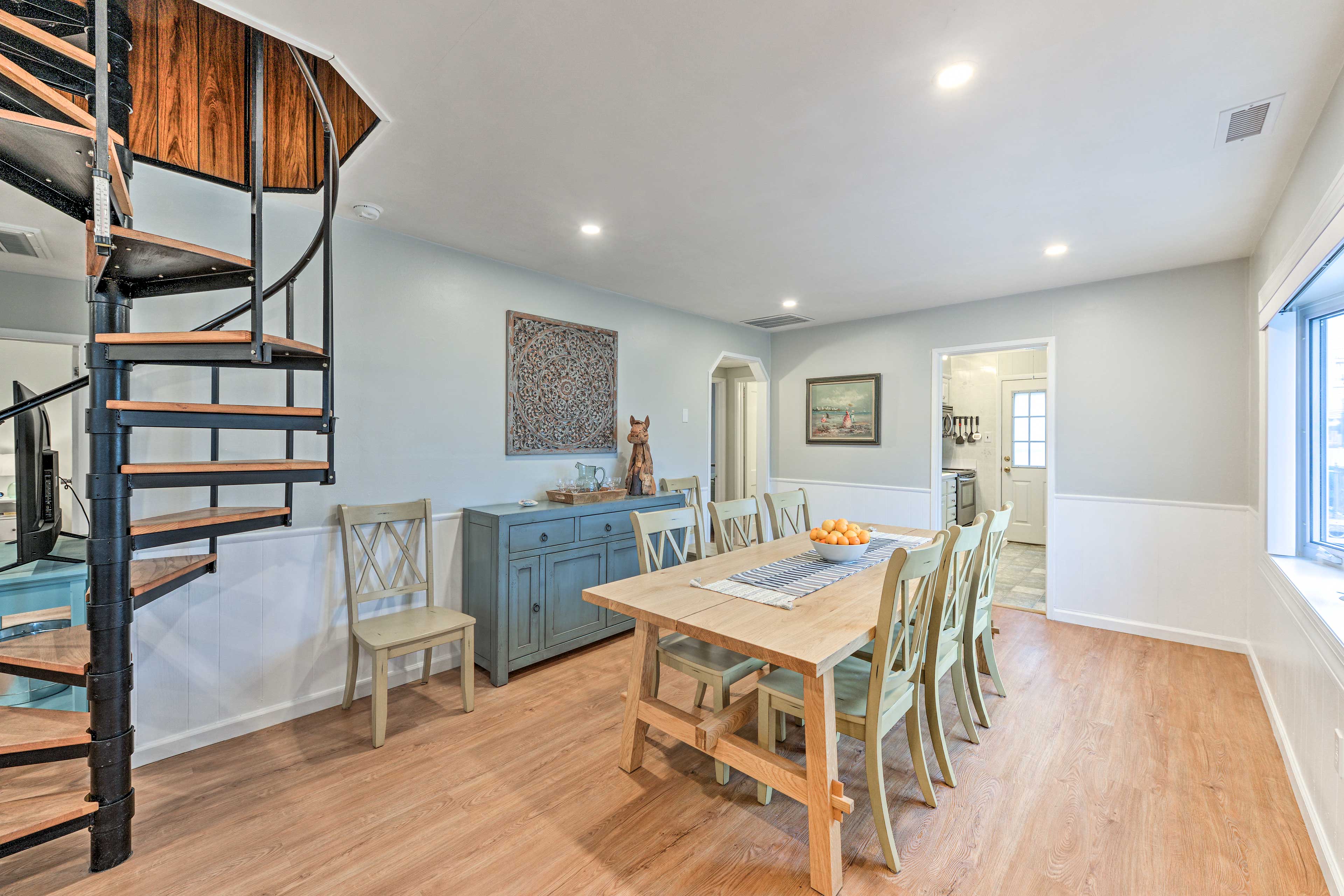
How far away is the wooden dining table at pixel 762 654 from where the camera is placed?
1.63 m

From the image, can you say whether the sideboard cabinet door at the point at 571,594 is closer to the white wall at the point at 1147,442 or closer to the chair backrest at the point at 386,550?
the chair backrest at the point at 386,550

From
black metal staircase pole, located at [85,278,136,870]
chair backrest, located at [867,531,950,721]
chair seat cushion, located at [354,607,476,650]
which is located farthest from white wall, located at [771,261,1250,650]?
black metal staircase pole, located at [85,278,136,870]

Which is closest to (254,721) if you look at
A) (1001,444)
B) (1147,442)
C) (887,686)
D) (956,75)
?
(887,686)

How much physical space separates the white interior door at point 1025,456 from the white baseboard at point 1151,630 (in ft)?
8.62

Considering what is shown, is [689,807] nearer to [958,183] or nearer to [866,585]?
[866,585]

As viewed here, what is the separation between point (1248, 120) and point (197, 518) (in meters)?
3.96

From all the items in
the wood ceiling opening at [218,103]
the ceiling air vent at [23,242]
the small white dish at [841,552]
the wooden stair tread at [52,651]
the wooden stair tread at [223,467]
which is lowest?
the wooden stair tread at [52,651]

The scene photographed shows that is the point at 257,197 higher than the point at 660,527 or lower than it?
higher

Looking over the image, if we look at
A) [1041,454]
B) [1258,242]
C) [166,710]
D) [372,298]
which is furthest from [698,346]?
[1041,454]

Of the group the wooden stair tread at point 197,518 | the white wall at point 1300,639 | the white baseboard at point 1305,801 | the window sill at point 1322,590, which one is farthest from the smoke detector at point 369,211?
the white baseboard at point 1305,801

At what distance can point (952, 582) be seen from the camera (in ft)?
6.79

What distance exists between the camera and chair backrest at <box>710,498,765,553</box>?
115 inches

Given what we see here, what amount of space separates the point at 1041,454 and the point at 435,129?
7.02m

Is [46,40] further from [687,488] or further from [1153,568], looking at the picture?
[1153,568]
